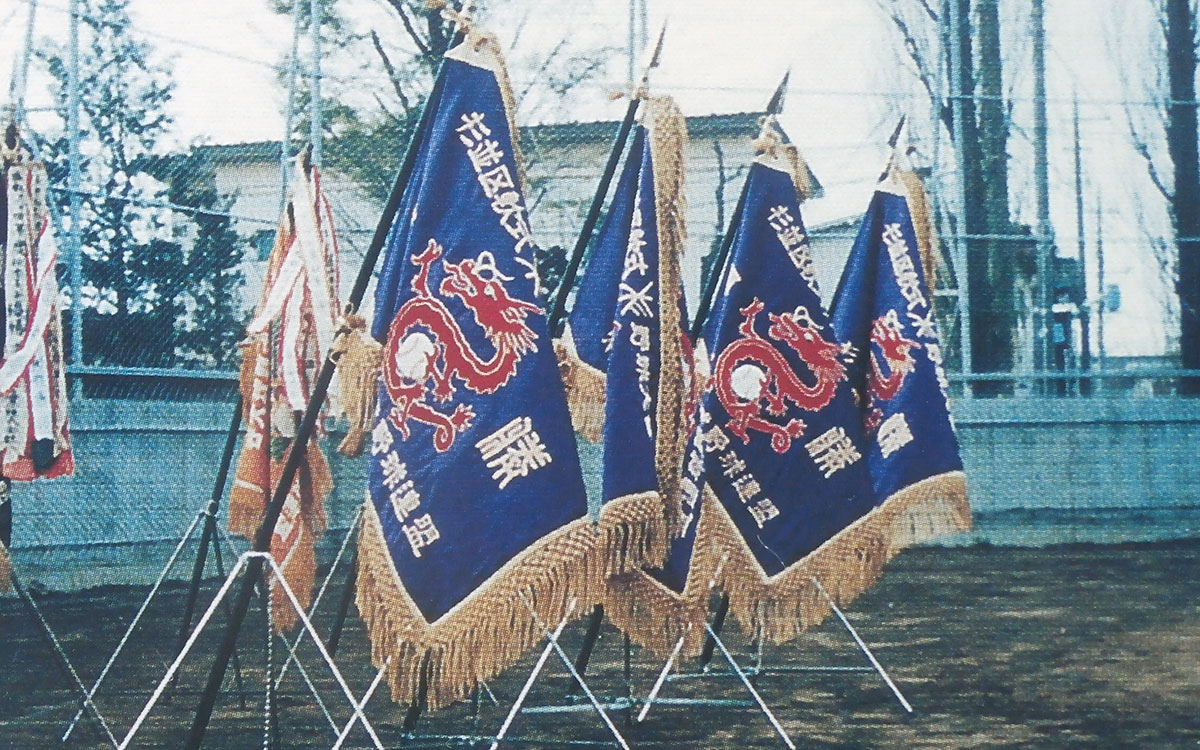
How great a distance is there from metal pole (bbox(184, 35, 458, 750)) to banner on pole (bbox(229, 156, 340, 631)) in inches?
42.3

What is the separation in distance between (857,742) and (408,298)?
1.90 metres

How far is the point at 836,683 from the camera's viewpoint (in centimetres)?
513

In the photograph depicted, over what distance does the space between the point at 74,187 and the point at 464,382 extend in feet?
18.2

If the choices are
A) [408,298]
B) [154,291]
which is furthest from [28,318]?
[154,291]

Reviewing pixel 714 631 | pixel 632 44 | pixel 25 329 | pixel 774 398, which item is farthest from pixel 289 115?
pixel 774 398

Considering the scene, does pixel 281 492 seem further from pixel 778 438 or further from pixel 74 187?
pixel 74 187

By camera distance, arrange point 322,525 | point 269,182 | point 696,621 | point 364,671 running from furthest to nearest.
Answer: point 269,182
point 364,671
point 322,525
point 696,621

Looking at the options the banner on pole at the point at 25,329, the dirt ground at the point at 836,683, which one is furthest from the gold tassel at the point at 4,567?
the dirt ground at the point at 836,683

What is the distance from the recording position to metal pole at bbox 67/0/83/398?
25.6ft

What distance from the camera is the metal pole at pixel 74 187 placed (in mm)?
7809

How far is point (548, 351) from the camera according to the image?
10.3 ft

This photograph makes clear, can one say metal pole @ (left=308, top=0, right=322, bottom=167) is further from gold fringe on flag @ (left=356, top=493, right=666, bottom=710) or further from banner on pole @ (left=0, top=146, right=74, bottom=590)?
gold fringe on flag @ (left=356, top=493, right=666, bottom=710)

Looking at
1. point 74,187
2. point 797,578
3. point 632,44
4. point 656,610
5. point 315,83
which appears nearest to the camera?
point 656,610

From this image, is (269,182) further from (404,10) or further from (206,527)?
(206,527)
